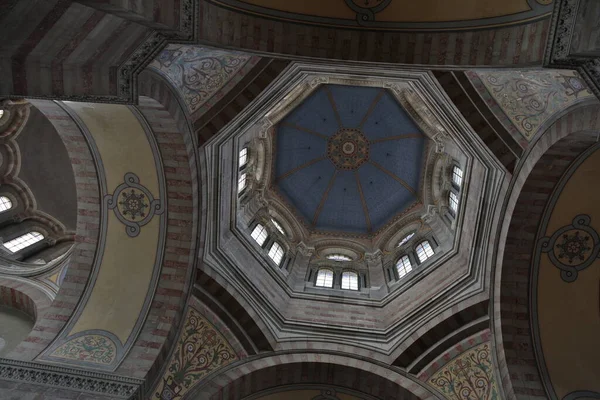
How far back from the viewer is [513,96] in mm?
8594

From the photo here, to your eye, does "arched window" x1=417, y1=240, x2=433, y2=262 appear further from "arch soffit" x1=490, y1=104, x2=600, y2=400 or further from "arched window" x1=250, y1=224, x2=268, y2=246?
"arched window" x1=250, y1=224, x2=268, y2=246

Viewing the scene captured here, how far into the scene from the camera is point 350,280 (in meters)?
15.8

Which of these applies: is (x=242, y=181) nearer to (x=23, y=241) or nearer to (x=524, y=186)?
(x=23, y=241)

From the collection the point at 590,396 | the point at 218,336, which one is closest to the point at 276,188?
the point at 218,336

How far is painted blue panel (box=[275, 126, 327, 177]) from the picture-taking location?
19.9 metres

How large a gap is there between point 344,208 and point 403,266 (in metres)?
5.69

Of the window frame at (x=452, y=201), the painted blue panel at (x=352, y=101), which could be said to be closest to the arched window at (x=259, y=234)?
the window frame at (x=452, y=201)

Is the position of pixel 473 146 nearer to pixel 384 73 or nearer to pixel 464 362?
pixel 384 73

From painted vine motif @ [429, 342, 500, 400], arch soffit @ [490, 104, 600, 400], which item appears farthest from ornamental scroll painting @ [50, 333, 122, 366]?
arch soffit @ [490, 104, 600, 400]

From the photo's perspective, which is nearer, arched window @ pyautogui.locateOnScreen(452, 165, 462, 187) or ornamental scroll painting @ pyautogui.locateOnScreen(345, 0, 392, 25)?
ornamental scroll painting @ pyautogui.locateOnScreen(345, 0, 392, 25)

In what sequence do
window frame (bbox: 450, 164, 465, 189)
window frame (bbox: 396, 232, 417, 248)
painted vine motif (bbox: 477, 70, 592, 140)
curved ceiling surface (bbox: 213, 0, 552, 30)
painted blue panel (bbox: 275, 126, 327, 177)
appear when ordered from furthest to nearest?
painted blue panel (bbox: 275, 126, 327, 177), window frame (bbox: 396, 232, 417, 248), window frame (bbox: 450, 164, 465, 189), painted vine motif (bbox: 477, 70, 592, 140), curved ceiling surface (bbox: 213, 0, 552, 30)

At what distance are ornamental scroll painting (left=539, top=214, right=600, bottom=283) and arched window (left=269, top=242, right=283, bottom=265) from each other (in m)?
8.41

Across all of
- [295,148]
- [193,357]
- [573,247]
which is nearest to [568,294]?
[573,247]

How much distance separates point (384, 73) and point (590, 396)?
8.05 metres
